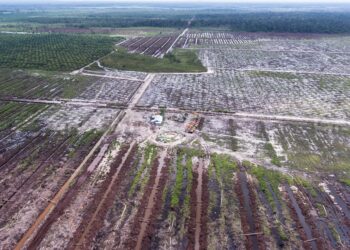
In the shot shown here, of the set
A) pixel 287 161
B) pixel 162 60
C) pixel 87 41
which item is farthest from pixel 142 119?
pixel 87 41

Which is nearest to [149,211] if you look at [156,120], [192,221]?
[192,221]

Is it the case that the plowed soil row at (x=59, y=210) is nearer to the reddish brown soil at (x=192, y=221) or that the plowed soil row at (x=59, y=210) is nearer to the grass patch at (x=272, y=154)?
the reddish brown soil at (x=192, y=221)

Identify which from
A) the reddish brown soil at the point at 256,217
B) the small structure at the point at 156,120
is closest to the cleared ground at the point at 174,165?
the reddish brown soil at the point at 256,217

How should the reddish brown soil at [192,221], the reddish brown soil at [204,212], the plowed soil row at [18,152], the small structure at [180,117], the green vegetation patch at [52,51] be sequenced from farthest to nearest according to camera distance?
the green vegetation patch at [52,51], the small structure at [180,117], the plowed soil row at [18,152], the reddish brown soil at [204,212], the reddish brown soil at [192,221]

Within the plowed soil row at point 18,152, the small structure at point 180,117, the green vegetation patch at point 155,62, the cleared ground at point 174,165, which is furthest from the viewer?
the green vegetation patch at point 155,62

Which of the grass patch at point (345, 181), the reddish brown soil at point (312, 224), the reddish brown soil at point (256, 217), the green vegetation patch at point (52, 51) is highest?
the grass patch at point (345, 181)

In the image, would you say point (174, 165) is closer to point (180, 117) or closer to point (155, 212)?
point (155, 212)

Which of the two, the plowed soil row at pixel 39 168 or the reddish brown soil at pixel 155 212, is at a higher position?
the reddish brown soil at pixel 155 212

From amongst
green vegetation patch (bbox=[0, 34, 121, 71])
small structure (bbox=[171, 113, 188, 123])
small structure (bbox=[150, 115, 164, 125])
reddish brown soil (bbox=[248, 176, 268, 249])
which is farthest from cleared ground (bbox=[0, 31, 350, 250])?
green vegetation patch (bbox=[0, 34, 121, 71])
